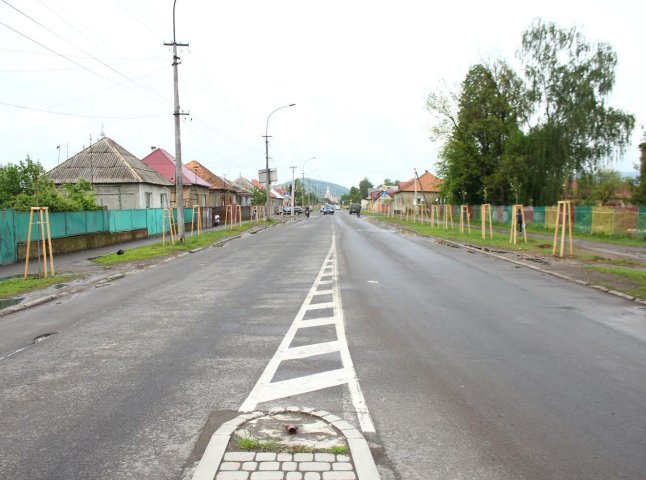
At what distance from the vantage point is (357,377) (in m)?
5.47

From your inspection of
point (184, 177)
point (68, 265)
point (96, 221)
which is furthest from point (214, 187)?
point (68, 265)

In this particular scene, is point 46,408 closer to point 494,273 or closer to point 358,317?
point 358,317

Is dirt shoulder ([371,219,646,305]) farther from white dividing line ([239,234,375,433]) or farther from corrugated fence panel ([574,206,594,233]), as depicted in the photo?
white dividing line ([239,234,375,433])

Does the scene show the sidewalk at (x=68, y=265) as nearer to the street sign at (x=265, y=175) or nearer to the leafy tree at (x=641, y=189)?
the street sign at (x=265, y=175)

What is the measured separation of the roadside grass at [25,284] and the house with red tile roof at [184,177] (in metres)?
37.0

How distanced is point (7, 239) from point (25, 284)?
20.4 ft

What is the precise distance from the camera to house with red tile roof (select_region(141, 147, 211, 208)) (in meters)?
52.1

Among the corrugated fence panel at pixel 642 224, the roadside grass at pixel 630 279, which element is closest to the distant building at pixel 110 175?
the corrugated fence panel at pixel 642 224

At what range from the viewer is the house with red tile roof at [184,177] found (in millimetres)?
→ 52094

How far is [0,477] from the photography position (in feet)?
11.3

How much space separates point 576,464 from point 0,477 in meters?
3.88

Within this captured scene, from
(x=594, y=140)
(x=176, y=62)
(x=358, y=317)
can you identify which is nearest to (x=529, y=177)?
(x=594, y=140)

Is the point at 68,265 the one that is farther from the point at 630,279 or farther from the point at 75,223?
the point at 630,279

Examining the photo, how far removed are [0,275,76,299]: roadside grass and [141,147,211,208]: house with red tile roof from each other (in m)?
37.0
